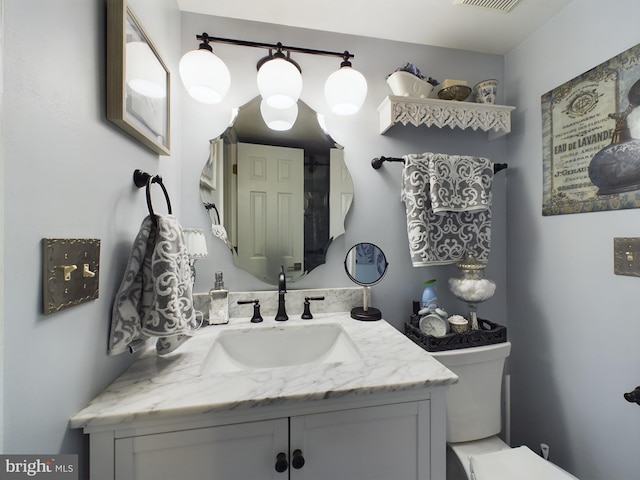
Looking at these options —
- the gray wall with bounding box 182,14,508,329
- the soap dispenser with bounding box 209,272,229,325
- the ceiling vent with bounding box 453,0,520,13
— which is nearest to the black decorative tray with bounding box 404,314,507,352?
the gray wall with bounding box 182,14,508,329

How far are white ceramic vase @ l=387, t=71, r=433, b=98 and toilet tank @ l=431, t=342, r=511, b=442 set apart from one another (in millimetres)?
1128

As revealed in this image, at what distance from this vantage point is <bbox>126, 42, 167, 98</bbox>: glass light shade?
64 cm

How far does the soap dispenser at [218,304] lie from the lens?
40.0 inches

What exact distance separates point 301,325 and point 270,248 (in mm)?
362

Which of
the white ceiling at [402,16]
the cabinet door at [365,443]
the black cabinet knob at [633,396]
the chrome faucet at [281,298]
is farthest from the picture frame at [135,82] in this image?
the black cabinet knob at [633,396]

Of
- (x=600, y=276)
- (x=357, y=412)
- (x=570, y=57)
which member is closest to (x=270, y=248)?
(x=357, y=412)

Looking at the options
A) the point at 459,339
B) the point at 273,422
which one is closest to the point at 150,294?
the point at 273,422

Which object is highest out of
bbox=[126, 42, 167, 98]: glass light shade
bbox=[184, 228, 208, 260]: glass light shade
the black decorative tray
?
bbox=[126, 42, 167, 98]: glass light shade

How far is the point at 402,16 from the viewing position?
1.12 metres

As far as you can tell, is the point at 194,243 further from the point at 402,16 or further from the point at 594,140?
the point at 594,140

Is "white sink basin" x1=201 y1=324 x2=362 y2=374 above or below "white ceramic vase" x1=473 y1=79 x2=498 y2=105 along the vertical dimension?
below

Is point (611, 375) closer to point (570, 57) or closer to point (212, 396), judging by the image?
point (570, 57)

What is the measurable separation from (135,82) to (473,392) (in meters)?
1.54

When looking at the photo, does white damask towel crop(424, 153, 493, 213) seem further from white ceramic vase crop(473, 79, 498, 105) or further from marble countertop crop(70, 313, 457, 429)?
marble countertop crop(70, 313, 457, 429)
